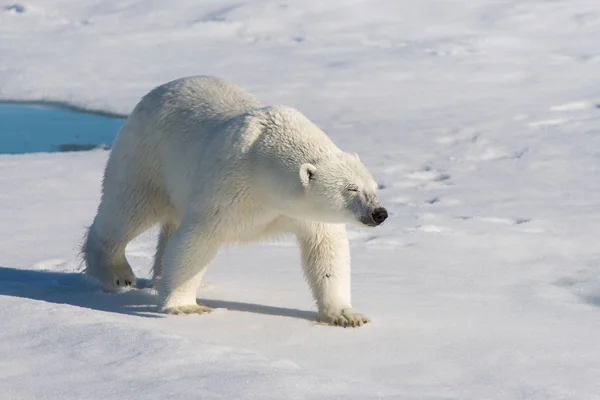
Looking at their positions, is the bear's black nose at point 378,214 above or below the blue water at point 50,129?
above

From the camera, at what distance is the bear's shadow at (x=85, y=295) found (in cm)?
470

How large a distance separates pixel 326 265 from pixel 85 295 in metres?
1.26

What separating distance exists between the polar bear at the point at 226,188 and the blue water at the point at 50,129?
458cm

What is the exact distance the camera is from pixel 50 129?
10.5 metres

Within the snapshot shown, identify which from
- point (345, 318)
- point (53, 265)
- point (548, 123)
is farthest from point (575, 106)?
point (345, 318)

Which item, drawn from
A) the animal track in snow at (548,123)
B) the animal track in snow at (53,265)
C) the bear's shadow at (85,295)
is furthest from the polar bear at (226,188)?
the animal track in snow at (548,123)

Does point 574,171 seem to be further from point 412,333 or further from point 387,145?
point 412,333

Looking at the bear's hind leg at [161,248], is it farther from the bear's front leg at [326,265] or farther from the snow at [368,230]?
the bear's front leg at [326,265]

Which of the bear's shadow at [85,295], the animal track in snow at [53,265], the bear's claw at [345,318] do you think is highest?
the bear's claw at [345,318]

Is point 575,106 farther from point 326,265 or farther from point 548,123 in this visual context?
point 326,265

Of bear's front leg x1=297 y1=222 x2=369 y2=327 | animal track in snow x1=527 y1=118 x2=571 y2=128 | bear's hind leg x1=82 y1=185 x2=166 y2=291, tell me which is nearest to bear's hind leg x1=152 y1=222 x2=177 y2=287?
bear's hind leg x1=82 y1=185 x2=166 y2=291

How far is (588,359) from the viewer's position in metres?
3.82

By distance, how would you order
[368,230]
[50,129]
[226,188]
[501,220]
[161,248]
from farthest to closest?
[50,129] → [501,220] → [368,230] → [161,248] → [226,188]

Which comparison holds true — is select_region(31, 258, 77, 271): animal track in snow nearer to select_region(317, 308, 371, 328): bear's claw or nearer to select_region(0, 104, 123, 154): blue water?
select_region(317, 308, 371, 328): bear's claw
